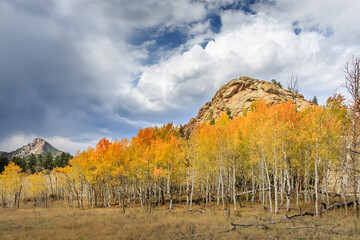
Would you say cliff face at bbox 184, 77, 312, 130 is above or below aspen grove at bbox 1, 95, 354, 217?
above

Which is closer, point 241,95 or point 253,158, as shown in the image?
point 253,158

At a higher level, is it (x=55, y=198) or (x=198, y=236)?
(x=198, y=236)

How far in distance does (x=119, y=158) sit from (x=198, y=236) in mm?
25790

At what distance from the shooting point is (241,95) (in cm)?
9756

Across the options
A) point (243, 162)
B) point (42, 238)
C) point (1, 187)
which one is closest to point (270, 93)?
point (243, 162)

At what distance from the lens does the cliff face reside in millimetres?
87406

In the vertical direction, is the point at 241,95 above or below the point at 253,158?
above

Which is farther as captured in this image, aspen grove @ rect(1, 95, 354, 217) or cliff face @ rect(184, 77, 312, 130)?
cliff face @ rect(184, 77, 312, 130)

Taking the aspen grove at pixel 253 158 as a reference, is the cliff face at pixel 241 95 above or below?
above

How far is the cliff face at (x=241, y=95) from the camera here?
3441 inches

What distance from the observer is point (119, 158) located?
3556 centimetres

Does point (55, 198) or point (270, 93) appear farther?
point (270, 93)

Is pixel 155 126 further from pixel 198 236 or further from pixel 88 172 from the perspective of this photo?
pixel 198 236

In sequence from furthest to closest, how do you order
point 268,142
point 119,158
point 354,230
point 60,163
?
point 60,163, point 119,158, point 268,142, point 354,230
